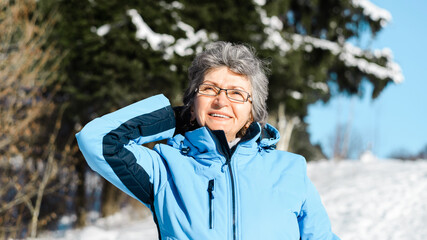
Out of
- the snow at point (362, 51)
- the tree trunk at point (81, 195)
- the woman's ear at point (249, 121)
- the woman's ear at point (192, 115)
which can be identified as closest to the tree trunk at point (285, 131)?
the snow at point (362, 51)

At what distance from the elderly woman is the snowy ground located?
383cm

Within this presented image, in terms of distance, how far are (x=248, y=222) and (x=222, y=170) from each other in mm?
209

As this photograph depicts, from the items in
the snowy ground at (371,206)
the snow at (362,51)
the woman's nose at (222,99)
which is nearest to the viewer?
the woman's nose at (222,99)

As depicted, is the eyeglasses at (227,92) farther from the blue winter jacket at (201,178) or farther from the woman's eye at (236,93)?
the blue winter jacket at (201,178)

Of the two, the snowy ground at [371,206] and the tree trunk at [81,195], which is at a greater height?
the snowy ground at [371,206]

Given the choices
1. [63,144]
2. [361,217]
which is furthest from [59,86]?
[361,217]

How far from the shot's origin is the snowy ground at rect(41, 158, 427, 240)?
5047 millimetres

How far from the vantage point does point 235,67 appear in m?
1.60

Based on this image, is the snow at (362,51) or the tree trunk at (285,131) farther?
the tree trunk at (285,131)

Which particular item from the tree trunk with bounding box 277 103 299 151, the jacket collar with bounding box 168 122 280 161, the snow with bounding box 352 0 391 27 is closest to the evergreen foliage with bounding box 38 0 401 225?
the tree trunk with bounding box 277 103 299 151

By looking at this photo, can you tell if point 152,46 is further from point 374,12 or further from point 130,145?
point 374,12

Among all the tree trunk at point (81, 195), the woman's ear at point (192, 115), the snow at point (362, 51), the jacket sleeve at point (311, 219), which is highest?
the woman's ear at point (192, 115)

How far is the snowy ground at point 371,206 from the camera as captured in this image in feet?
16.6

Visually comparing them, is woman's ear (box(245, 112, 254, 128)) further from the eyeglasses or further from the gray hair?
the eyeglasses
